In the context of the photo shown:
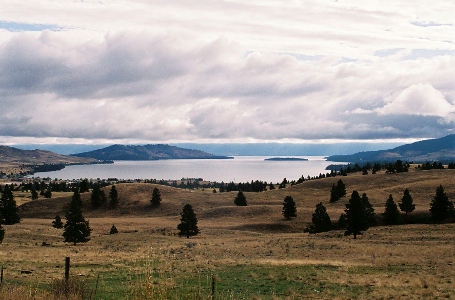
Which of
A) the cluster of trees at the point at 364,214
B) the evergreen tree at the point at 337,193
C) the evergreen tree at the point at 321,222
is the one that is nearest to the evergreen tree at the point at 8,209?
the cluster of trees at the point at 364,214

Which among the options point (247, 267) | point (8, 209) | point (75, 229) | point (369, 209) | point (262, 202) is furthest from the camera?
point (262, 202)

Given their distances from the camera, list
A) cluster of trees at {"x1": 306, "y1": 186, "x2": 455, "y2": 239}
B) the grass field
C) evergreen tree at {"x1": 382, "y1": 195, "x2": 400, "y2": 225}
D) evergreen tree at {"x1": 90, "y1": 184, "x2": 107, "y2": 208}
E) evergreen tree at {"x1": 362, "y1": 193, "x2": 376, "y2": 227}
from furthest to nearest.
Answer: evergreen tree at {"x1": 90, "y1": 184, "x2": 107, "y2": 208} → evergreen tree at {"x1": 382, "y1": 195, "x2": 400, "y2": 225} → evergreen tree at {"x1": 362, "y1": 193, "x2": 376, "y2": 227} → cluster of trees at {"x1": 306, "y1": 186, "x2": 455, "y2": 239} → the grass field

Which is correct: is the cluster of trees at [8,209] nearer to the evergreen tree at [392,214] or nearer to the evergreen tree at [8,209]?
the evergreen tree at [8,209]

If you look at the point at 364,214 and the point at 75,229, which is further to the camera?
the point at 364,214

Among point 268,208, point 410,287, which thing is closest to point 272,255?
point 410,287

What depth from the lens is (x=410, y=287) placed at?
1816cm

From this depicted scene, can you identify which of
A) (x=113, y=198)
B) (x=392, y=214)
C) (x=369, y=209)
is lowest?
(x=113, y=198)

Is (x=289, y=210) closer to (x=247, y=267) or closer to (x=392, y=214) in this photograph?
(x=392, y=214)

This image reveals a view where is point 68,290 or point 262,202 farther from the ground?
point 68,290

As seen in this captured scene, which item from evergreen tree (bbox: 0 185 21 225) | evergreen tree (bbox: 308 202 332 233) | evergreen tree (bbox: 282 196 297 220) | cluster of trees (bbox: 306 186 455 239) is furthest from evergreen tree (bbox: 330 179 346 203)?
evergreen tree (bbox: 0 185 21 225)

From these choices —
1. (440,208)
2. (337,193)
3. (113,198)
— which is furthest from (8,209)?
(440,208)

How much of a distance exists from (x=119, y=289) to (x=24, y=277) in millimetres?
6638

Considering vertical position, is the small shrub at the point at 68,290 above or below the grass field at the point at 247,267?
above

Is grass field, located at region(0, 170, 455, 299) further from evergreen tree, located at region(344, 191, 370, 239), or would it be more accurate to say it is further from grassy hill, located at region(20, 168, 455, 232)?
grassy hill, located at region(20, 168, 455, 232)
